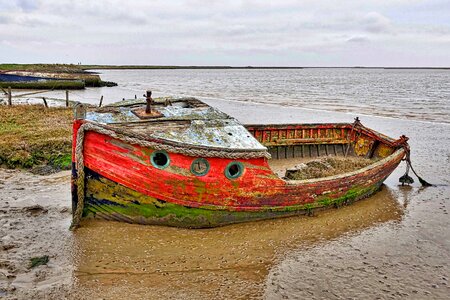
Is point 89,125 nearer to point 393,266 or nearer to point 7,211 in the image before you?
point 7,211

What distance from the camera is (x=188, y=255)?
21.6ft

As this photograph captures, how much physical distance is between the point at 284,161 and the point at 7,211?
7.36 meters

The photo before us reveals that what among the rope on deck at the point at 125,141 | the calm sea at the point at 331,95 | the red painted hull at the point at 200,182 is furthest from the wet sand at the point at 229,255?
the calm sea at the point at 331,95

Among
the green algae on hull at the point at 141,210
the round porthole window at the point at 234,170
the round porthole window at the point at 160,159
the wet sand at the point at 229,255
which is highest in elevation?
the round porthole window at the point at 160,159

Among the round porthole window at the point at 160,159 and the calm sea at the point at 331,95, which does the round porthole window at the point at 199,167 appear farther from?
the calm sea at the point at 331,95

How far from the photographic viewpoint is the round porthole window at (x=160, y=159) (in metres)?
6.78

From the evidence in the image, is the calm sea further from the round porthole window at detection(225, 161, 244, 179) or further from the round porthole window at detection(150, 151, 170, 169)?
the round porthole window at detection(150, 151, 170, 169)

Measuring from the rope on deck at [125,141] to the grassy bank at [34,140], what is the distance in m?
4.57

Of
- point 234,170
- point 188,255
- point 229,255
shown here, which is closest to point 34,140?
point 234,170

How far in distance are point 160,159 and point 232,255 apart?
2019mm

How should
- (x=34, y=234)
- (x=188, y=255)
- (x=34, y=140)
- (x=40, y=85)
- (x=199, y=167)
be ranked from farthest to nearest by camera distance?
(x=40, y=85)
(x=34, y=140)
(x=199, y=167)
(x=34, y=234)
(x=188, y=255)

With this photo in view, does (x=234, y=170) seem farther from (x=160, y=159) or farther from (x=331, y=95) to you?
(x=331, y=95)

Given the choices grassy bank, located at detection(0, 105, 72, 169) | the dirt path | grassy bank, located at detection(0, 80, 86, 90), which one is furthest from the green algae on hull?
grassy bank, located at detection(0, 80, 86, 90)

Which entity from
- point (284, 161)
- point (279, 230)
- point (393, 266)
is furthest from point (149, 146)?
point (284, 161)
